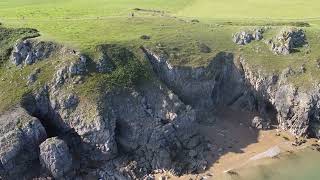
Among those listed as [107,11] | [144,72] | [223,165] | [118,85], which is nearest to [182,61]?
[144,72]

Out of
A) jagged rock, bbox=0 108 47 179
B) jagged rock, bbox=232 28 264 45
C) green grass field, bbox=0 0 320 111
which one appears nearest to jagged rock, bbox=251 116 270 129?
green grass field, bbox=0 0 320 111

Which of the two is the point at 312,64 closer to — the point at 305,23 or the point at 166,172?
the point at 305,23

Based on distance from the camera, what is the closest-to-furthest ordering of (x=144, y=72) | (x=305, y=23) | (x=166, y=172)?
(x=166, y=172)
(x=144, y=72)
(x=305, y=23)

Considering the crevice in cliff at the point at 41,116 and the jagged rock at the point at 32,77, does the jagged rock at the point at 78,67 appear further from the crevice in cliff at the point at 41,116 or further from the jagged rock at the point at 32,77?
the crevice in cliff at the point at 41,116

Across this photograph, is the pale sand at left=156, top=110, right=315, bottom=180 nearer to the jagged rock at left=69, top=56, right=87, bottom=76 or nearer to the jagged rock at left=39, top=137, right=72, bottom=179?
the jagged rock at left=39, top=137, right=72, bottom=179

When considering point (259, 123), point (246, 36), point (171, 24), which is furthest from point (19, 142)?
point (246, 36)

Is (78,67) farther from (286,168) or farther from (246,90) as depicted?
(286,168)
